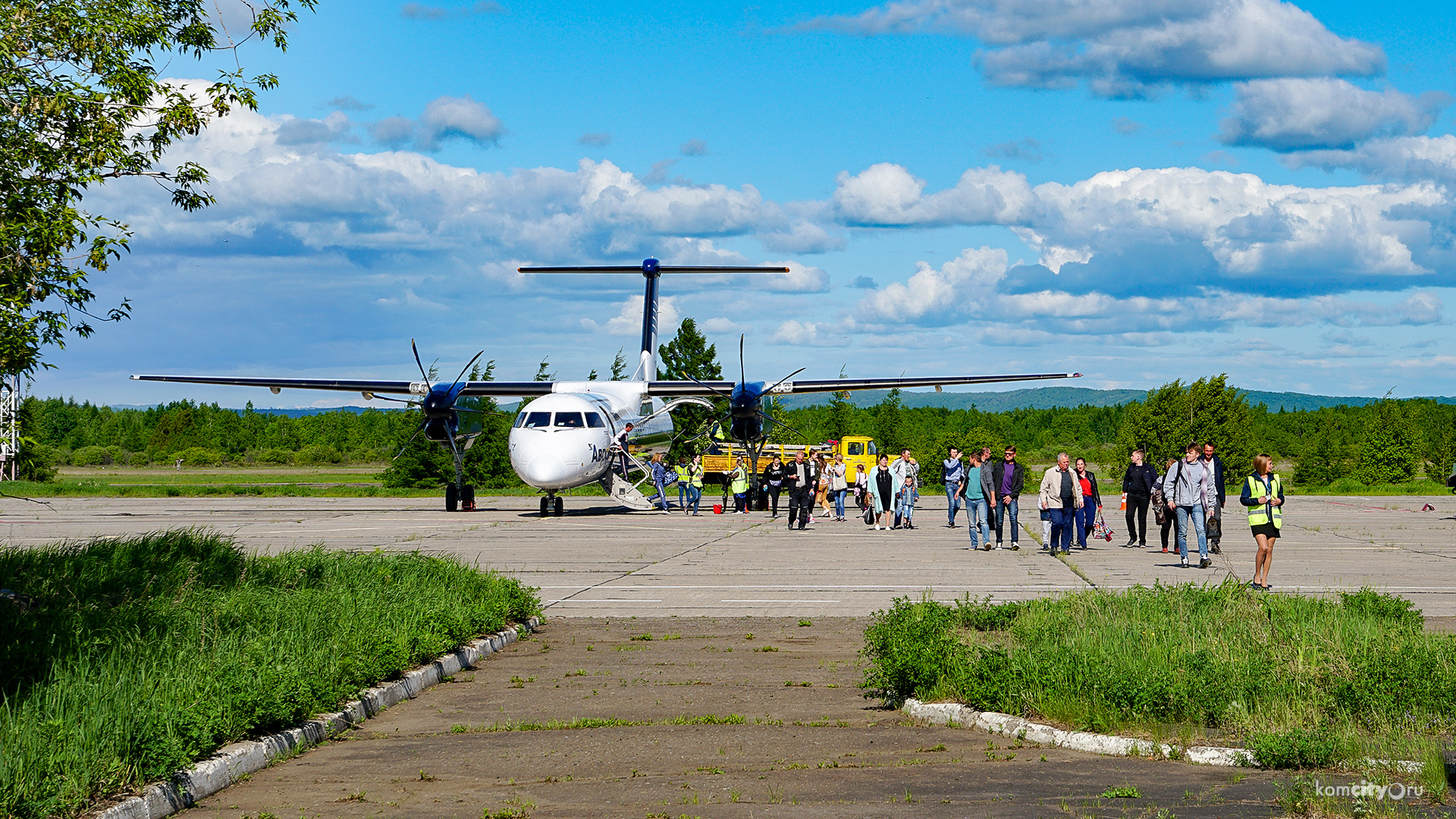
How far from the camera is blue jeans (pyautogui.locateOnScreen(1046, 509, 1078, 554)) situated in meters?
19.9

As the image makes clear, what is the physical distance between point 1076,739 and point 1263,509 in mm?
7976

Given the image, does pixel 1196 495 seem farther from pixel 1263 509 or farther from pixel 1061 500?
pixel 1263 509

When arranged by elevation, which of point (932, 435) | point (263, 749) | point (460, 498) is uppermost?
point (932, 435)

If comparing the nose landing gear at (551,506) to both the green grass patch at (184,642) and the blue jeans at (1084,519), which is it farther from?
the green grass patch at (184,642)

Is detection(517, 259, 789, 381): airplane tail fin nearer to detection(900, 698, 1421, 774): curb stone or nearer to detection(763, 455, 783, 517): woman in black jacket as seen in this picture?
detection(763, 455, 783, 517): woman in black jacket

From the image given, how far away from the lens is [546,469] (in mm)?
27578

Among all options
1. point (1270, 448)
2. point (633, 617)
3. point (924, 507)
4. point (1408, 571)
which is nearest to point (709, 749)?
point (633, 617)

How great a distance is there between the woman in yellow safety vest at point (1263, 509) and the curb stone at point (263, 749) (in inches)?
354

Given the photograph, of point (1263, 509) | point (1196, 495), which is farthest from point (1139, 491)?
point (1263, 509)

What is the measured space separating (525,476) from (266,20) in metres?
18.5

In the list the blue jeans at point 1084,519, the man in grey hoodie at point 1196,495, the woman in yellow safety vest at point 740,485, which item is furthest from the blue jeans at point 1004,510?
the woman in yellow safety vest at point 740,485

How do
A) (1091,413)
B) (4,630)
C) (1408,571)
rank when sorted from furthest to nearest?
(1091,413)
(1408,571)
(4,630)

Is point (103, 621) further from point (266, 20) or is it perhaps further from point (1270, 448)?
point (1270, 448)

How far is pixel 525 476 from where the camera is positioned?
91.8 ft
